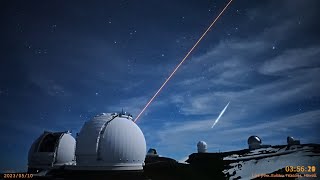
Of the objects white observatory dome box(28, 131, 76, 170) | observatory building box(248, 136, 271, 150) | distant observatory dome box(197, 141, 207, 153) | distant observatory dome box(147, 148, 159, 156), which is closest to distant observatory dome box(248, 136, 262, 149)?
observatory building box(248, 136, 271, 150)

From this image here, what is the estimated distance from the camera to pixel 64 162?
33.2 meters

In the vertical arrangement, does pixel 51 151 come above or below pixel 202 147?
above

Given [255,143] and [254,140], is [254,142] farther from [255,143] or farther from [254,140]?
[254,140]

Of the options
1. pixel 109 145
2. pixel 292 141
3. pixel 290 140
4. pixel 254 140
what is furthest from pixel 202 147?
pixel 109 145

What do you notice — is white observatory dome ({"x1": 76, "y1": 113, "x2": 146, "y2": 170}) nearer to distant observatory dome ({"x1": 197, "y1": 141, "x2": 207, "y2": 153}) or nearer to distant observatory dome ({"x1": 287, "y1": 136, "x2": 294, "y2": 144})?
distant observatory dome ({"x1": 197, "y1": 141, "x2": 207, "y2": 153})

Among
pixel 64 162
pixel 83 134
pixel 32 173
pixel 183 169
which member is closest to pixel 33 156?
pixel 32 173

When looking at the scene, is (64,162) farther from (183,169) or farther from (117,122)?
(183,169)

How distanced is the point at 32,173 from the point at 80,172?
14.8 metres

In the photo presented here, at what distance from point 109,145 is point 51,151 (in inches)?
623

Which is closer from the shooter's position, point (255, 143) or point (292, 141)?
point (292, 141)

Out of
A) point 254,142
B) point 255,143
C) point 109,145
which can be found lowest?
point 255,143

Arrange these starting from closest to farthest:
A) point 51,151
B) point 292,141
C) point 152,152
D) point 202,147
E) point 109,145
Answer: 1. point 109,145
2. point 51,151
3. point 292,141
4. point 202,147
5. point 152,152

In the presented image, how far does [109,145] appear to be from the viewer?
22.7 meters

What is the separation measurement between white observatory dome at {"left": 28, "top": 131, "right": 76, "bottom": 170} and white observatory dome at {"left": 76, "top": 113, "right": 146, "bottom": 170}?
36.4 feet
